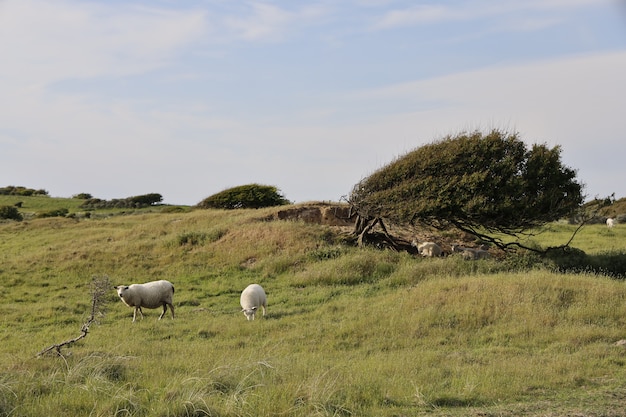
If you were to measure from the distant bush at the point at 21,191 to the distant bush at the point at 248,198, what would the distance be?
36663 mm

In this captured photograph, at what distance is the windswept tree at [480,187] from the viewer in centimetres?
2414

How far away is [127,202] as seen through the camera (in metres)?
68.7

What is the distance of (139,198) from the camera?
69750mm

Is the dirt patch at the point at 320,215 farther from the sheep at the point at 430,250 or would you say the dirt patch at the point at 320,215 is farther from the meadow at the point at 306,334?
the sheep at the point at 430,250

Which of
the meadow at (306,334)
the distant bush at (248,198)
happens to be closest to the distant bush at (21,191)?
the distant bush at (248,198)

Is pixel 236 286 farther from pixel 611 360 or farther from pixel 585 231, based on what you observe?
pixel 585 231

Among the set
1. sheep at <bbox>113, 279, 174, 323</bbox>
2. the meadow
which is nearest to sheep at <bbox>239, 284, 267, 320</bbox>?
the meadow

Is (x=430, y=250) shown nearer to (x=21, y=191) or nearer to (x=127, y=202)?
(x=127, y=202)

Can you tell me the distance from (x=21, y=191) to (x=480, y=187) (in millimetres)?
67869

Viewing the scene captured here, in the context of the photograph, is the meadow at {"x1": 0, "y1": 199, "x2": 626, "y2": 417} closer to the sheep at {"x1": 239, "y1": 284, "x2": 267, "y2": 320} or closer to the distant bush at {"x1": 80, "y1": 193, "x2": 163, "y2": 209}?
the sheep at {"x1": 239, "y1": 284, "x2": 267, "y2": 320}

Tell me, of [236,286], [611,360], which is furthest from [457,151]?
[611,360]

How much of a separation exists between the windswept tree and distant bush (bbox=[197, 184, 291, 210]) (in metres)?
22.8

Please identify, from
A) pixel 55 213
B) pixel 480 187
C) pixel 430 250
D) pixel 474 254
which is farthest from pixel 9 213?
pixel 480 187

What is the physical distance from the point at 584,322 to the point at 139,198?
6016 cm
